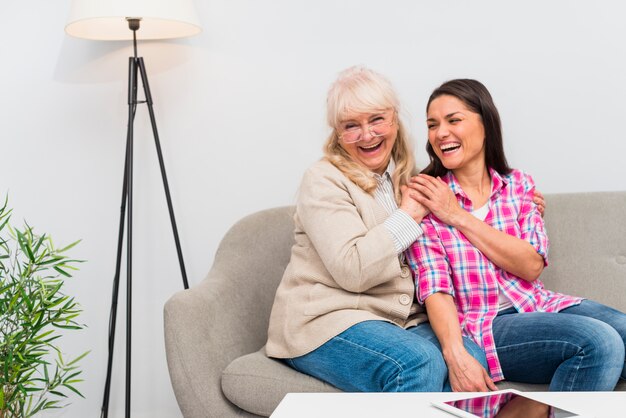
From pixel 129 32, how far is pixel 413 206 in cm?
132

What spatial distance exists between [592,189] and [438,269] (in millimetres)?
930

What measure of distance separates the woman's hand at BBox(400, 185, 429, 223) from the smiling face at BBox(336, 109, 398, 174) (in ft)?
0.46

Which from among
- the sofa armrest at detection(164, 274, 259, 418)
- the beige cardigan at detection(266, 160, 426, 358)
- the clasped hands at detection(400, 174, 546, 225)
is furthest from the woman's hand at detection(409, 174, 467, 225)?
the sofa armrest at detection(164, 274, 259, 418)

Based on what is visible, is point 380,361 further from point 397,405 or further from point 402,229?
point 397,405

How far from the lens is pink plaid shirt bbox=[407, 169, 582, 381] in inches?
79.2

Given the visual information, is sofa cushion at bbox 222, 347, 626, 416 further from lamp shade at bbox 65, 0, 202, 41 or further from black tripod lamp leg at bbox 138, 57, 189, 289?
lamp shade at bbox 65, 0, 202, 41

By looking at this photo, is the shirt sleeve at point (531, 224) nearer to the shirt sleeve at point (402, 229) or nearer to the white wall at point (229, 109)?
the shirt sleeve at point (402, 229)

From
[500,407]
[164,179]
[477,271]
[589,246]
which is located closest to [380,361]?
[477,271]

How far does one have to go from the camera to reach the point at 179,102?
2852mm

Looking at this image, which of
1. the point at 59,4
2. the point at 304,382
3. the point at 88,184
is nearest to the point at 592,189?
the point at 304,382

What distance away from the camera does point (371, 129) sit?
2.08 metres

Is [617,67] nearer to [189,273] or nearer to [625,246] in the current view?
[625,246]

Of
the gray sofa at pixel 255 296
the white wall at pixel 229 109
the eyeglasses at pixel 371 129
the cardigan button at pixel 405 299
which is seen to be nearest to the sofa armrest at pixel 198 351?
the gray sofa at pixel 255 296

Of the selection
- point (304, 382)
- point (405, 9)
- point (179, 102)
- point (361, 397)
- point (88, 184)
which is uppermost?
point (405, 9)
